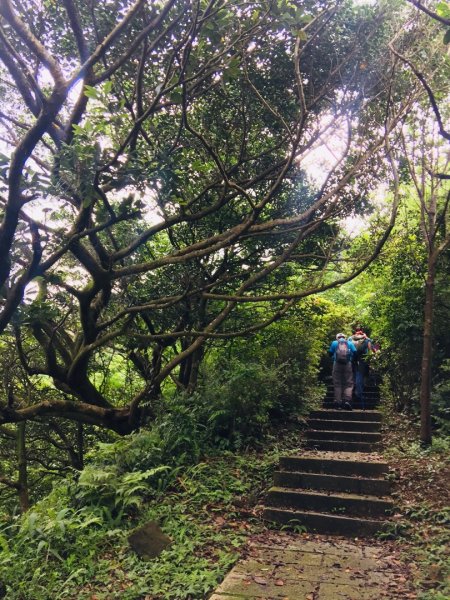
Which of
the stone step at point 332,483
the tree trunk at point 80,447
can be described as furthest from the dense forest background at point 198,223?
the tree trunk at point 80,447

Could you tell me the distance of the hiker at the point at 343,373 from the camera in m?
10.1

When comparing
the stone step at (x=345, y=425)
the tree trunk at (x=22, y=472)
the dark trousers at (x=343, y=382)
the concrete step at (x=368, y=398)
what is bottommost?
the tree trunk at (x=22, y=472)

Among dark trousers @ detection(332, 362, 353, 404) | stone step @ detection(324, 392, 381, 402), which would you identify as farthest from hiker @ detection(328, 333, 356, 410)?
stone step @ detection(324, 392, 381, 402)

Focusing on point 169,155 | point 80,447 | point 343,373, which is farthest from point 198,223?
point 80,447

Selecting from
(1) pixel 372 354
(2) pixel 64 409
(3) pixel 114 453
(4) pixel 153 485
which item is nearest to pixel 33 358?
(2) pixel 64 409

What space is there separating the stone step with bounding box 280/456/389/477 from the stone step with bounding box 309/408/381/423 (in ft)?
8.14

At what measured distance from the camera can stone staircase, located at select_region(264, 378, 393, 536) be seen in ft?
19.5

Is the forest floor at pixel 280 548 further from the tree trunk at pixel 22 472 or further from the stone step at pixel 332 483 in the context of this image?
the tree trunk at pixel 22 472

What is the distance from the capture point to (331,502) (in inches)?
246

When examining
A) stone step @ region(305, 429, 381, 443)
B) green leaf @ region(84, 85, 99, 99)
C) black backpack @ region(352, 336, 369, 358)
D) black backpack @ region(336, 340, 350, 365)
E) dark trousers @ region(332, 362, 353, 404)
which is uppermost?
green leaf @ region(84, 85, 99, 99)

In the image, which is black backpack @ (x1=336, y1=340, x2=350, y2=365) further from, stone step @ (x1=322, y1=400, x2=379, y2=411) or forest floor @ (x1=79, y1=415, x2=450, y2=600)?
forest floor @ (x1=79, y1=415, x2=450, y2=600)

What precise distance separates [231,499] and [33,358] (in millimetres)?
7111

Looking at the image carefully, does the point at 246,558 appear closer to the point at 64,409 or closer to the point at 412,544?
the point at 412,544

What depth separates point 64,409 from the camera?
8.01 metres
